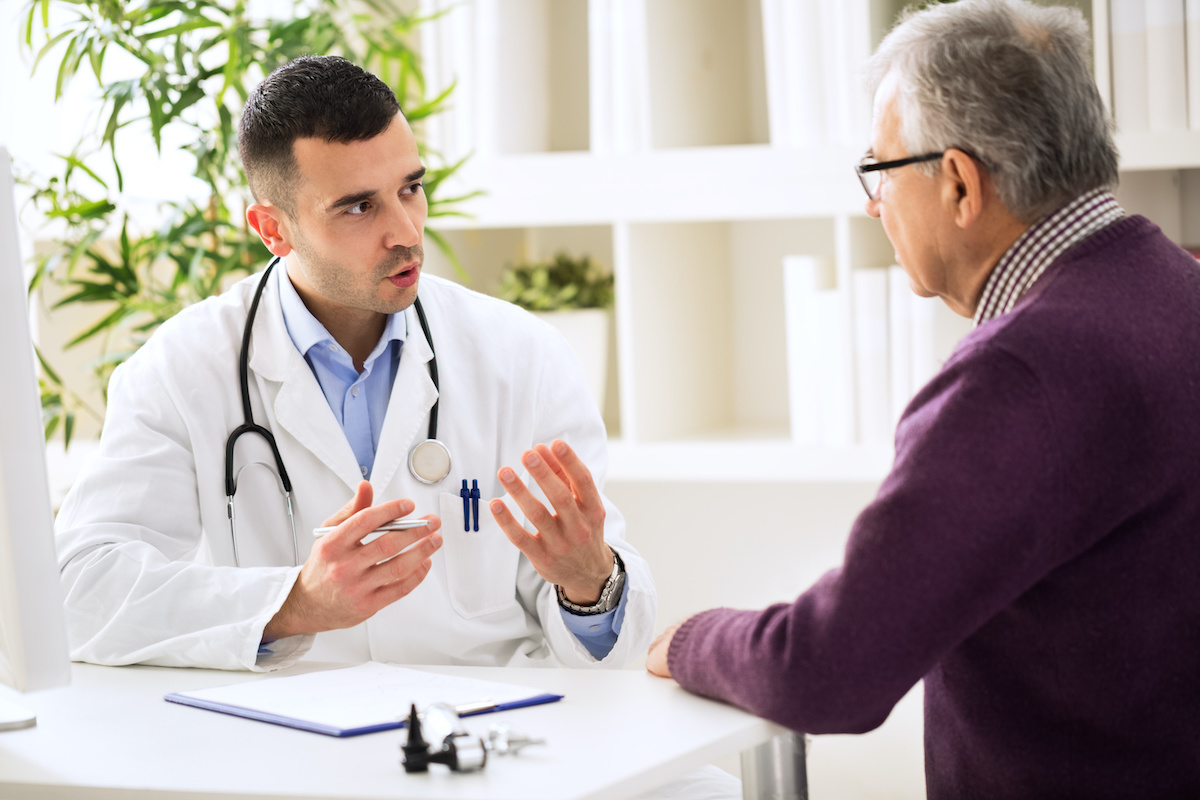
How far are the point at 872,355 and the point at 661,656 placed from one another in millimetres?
1307

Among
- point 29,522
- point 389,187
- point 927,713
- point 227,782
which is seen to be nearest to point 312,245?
point 389,187

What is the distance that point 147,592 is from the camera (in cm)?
153

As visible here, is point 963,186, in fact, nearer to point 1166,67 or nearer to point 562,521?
point 562,521

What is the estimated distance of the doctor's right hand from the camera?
54.3 inches

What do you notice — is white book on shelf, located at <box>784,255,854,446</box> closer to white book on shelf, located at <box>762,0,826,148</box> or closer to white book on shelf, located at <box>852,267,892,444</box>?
white book on shelf, located at <box>852,267,892,444</box>

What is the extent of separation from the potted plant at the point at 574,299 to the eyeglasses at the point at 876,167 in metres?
1.49

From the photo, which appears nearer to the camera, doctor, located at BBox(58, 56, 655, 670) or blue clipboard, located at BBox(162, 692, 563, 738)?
blue clipboard, located at BBox(162, 692, 563, 738)

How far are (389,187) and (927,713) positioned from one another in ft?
3.46

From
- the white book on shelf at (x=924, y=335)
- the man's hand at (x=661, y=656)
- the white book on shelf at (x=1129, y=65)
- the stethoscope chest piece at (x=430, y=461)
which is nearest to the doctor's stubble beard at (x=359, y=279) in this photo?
the stethoscope chest piece at (x=430, y=461)

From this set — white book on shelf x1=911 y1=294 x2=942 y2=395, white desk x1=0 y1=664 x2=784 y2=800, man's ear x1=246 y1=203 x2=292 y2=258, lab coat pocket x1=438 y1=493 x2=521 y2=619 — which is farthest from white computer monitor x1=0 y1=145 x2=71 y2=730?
white book on shelf x1=911 y1=294 x2=942 y2=395

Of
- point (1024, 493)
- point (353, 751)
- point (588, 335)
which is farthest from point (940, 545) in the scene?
point (588, 335)

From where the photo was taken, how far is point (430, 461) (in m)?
1.77

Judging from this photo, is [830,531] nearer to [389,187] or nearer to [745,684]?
[389,187]

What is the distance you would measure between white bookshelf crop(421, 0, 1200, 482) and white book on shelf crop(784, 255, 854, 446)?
4cm
